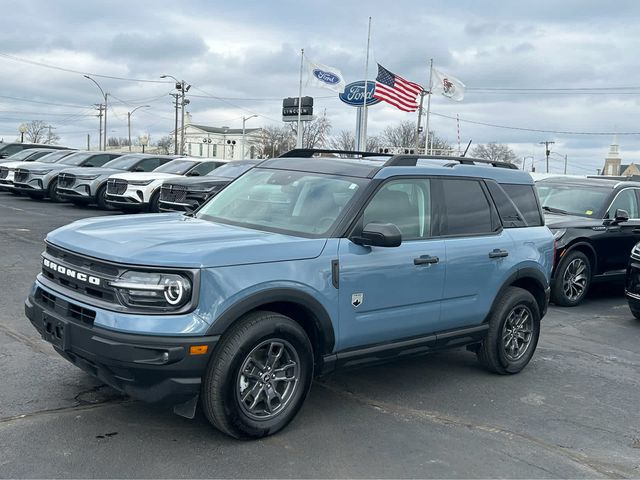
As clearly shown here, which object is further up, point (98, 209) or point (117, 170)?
point (117, 170)

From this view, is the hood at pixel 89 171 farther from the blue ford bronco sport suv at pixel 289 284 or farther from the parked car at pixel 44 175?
the blue ford bronco sport suv at pixel 289 284

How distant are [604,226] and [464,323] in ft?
17.1

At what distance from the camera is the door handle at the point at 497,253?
18.0 ft

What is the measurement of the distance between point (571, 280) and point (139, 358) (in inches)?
286

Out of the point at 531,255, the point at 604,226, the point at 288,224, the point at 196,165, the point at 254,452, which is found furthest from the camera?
→ the point at 196,165

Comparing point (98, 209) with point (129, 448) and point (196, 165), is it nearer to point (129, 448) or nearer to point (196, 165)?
point (196, 165)

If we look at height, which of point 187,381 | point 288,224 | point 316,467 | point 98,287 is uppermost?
point 288,224

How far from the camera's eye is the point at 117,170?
60.5 feet

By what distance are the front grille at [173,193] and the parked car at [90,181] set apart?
2977 millimetres

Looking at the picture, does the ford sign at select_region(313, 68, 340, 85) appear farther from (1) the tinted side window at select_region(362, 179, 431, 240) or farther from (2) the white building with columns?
(2) the white building with columns

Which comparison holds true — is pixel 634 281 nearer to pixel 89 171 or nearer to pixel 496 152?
pixel 89 171

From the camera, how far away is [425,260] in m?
4.89

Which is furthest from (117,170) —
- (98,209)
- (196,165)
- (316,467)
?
(316,467)

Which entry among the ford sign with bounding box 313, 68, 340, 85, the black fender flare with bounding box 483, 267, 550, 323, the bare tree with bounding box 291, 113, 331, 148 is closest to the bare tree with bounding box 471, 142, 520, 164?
the bare tree with bounding box 291, 113, 331, 148
